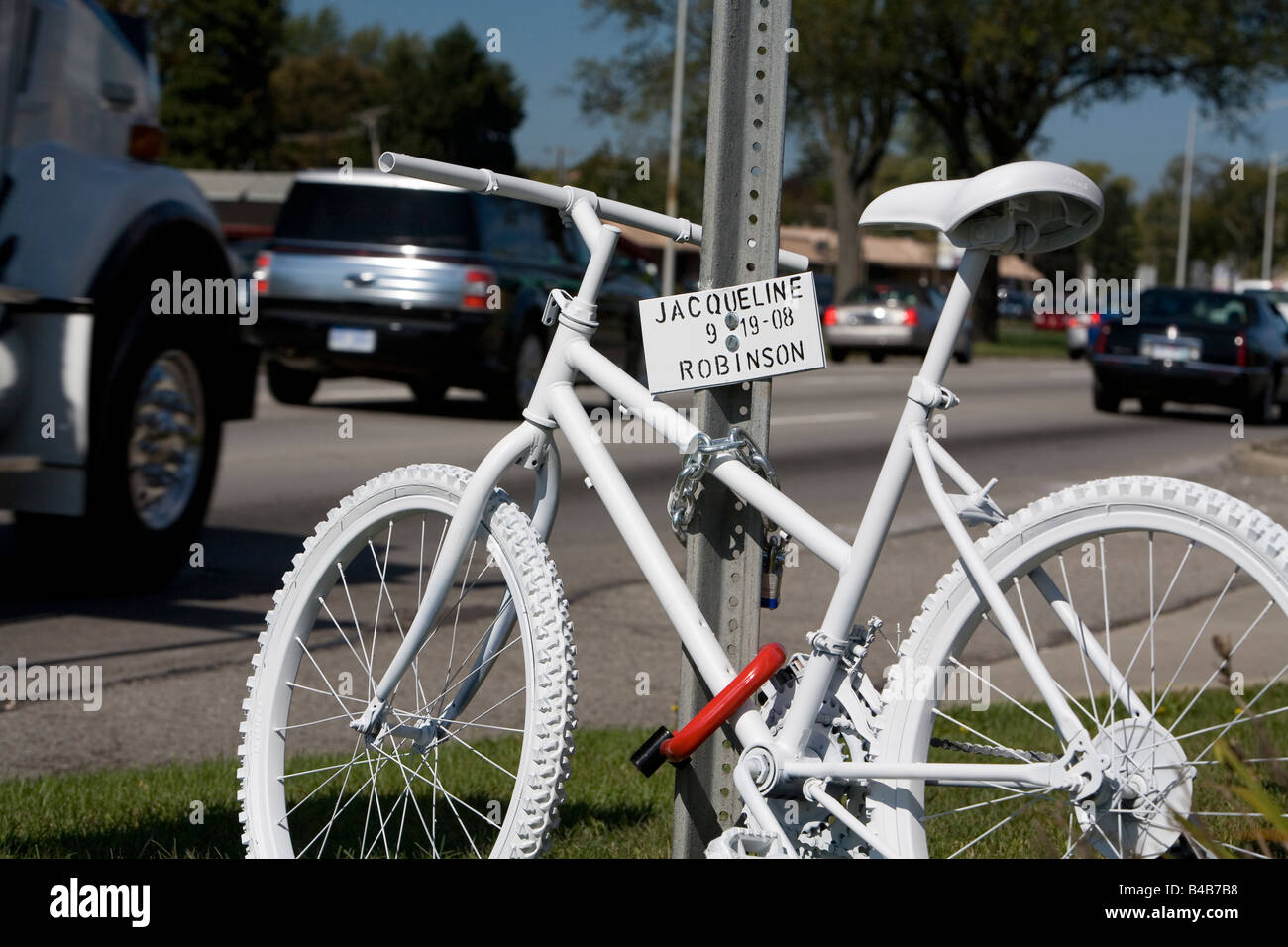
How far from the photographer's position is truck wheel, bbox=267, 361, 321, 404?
16219mm

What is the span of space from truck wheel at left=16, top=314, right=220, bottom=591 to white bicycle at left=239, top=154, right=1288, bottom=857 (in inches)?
131

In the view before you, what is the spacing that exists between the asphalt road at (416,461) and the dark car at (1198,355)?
1.91 ft

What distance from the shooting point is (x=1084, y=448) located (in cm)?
1584

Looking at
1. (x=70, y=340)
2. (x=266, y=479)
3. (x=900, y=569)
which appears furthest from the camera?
(x=266, y=479)

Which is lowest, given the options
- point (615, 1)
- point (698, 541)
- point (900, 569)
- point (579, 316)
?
point (900, 569)

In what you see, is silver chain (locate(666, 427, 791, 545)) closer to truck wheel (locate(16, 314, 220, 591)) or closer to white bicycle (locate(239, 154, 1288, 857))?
white bicycle (locate(239, 154, 1288, 857))

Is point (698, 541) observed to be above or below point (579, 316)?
below

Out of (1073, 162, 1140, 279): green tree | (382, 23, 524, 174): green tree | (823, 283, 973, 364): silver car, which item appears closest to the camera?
(823, 283, 973, 364): silver car

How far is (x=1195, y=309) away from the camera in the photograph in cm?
2083

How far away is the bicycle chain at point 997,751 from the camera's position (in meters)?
2.71

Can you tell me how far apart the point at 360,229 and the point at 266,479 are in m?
5.08

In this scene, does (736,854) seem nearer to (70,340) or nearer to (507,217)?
(70,340)

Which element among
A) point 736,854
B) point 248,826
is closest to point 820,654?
point 736,854

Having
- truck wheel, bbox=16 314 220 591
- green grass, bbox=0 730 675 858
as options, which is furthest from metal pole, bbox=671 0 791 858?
truck wheel, bbox=16 314 220 591
